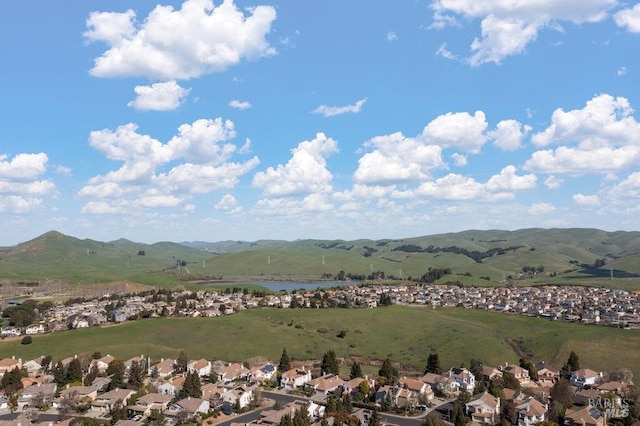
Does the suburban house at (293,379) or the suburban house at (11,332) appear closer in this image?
the suburban house at (293,379)

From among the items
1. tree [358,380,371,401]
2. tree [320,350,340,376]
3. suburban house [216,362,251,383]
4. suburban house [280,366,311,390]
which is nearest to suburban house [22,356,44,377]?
suburban house [216,362,251,383]

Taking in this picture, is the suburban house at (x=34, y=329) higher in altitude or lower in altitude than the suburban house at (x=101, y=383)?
higher

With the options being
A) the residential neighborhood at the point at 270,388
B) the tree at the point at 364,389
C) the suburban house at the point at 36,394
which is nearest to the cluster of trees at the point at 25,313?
the residential neighborhood at the point at 270,388

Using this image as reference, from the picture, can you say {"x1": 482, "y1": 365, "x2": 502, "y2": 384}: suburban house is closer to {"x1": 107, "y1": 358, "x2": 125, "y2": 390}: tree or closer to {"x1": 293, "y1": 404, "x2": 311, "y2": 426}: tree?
{"x1": 293, "y1": 404, "x2": 311, "y2": 426}: tree

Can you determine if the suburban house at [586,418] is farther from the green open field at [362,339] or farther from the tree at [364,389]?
the green open field at [362,339]

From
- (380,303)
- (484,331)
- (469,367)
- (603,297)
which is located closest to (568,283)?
(603,297)

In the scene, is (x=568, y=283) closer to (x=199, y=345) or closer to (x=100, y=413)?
(x=199, y=345)

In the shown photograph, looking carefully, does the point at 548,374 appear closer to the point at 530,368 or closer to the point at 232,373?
the point at 530,368
